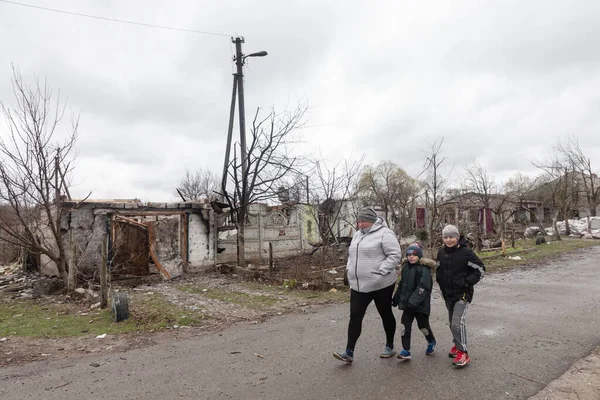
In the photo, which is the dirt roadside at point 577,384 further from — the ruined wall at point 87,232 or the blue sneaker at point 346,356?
the ruined wall at point 87,232

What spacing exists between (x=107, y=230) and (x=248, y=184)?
171 inches

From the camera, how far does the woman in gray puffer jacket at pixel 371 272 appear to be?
411 cm

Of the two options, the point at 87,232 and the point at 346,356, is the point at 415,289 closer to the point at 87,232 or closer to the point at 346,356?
the point at 346,356

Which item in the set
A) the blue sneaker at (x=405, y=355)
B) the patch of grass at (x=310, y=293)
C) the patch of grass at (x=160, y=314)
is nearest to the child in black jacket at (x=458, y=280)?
the blue sneaker at (x=405, y=355)

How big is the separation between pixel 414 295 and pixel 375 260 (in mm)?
545

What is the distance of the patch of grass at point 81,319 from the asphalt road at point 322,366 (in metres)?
1.24

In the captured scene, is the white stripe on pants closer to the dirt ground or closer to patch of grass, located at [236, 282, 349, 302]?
the dirt ground

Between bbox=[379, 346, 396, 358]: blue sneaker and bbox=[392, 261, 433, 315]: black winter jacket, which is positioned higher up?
bbox=[392, 261, 433, 315]: black winter jacket

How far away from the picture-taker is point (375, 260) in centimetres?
416

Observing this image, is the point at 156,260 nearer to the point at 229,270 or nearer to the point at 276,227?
the point at 229,270

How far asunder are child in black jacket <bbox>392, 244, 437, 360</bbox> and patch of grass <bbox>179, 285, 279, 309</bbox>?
12.8 ft

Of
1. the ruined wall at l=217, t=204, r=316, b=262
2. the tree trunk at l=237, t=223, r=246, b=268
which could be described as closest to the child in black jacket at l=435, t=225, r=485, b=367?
the tree trunk at l=237, t=223, r=246, b=268

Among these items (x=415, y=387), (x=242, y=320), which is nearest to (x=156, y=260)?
(x=242, y=320)

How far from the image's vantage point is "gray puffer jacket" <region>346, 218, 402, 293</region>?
13.4ft
